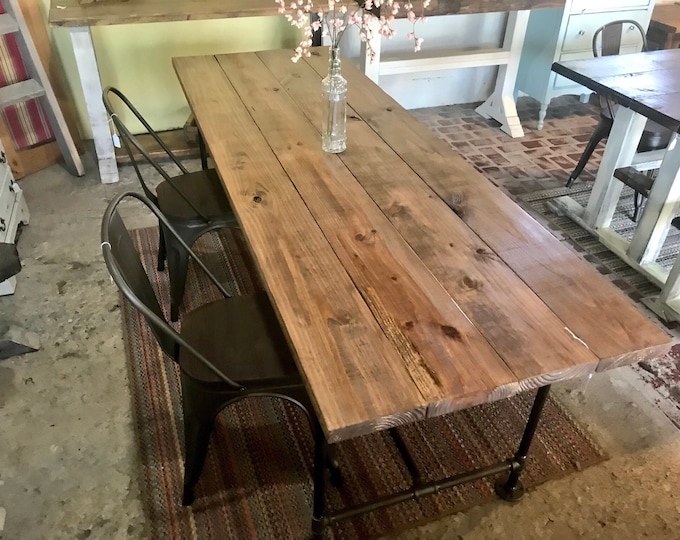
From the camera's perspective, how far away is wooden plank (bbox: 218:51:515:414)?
100 cm

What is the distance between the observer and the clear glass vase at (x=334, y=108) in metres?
1.55

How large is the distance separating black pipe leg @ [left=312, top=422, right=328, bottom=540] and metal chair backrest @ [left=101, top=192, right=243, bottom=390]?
21 centimetres

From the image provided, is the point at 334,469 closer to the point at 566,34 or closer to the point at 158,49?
the point at 158,49

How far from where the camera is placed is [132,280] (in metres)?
1.27

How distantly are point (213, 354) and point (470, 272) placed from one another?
25.3 inches

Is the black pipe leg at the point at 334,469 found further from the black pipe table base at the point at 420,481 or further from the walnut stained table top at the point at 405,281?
the walnut stained table top at the point at 405,281

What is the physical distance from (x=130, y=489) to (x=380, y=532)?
0.71 meters

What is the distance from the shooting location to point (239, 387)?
1.28 metres

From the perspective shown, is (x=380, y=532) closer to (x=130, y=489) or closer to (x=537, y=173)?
(x=130, y=489)

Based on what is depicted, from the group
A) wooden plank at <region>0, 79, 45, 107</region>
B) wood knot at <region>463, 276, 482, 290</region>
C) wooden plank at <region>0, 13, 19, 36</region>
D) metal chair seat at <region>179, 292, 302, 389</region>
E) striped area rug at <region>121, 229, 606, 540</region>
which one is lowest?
Result: striped area rug at <region>121, 229, 606, 540</region>

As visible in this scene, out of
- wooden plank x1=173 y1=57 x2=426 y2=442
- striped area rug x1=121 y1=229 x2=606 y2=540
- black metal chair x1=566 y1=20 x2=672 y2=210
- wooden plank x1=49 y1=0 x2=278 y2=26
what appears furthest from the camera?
black metal chair x1=566 y1=20 x2=672 y2=210

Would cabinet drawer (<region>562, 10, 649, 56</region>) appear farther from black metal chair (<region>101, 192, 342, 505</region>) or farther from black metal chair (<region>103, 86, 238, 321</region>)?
black metal chair (<region>101, 192, 342, 505</region>)

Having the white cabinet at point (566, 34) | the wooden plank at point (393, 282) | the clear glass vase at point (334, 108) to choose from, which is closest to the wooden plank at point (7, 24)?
the wooden plank at point (393, 282)

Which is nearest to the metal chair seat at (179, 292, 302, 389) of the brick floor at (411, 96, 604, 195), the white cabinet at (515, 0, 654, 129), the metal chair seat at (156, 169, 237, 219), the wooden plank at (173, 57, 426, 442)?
the wooden plank at (173, 57, 426, 442)
